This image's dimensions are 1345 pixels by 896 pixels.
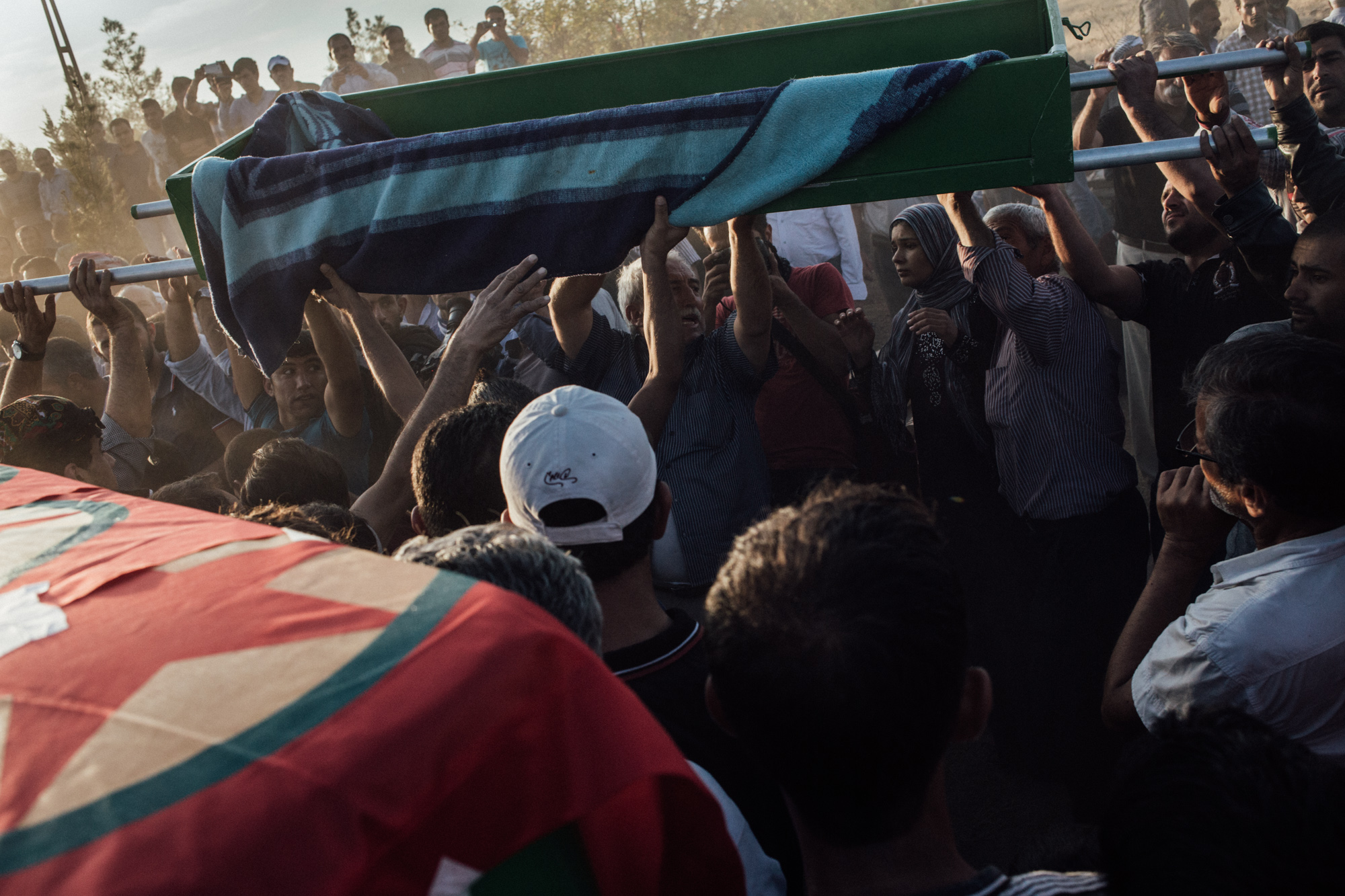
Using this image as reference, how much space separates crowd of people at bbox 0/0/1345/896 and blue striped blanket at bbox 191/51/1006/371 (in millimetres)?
116

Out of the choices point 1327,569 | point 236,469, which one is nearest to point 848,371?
point 1327,569

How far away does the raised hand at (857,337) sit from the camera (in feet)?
10.9

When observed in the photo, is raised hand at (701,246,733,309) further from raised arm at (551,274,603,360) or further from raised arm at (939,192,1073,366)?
raised arm at (939,192,1073,366)

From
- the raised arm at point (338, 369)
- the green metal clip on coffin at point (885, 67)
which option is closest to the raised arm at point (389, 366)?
the raised arm at point (338, 369)

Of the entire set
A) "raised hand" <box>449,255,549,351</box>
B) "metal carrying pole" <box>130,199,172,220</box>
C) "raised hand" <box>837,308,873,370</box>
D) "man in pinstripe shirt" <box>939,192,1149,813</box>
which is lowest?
"man in pinstripe shirt" <box>939,192,1149,813</box>

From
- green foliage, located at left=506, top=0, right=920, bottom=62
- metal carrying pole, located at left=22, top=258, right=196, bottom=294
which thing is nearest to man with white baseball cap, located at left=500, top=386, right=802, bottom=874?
metal carrying pole, located at left=22, top=258, right=196, bottom=294

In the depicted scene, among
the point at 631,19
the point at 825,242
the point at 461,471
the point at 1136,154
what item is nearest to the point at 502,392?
the point at 461,471

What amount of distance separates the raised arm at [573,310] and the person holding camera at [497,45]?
636 cm

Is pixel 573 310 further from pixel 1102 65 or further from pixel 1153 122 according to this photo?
pixel 1102 65

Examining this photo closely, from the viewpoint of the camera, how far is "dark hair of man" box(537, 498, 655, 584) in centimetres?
158

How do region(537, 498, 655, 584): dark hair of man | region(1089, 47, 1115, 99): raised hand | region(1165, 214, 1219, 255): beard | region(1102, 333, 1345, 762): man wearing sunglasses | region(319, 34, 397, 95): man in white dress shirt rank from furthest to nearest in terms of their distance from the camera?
1. region(319, 34, 397, 95): man in white dress shirt
2. region(1089, 47, 1115, 99): raised hand
3. region(1165, 214, 1219, 255): beard
4. region(537, 498, 655, 584): dark hair of man
5. region(1102, 333, 1345, 762): man wearing sunglasses

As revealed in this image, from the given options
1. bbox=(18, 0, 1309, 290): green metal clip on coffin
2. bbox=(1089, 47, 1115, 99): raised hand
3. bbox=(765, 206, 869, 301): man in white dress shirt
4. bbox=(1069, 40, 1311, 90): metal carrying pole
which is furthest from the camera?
bbox=(765, 206, 869, 301): man in white dress shirt

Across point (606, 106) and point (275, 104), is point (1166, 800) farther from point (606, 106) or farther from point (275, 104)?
point (275, 104)

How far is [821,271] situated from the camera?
11.5 ft
